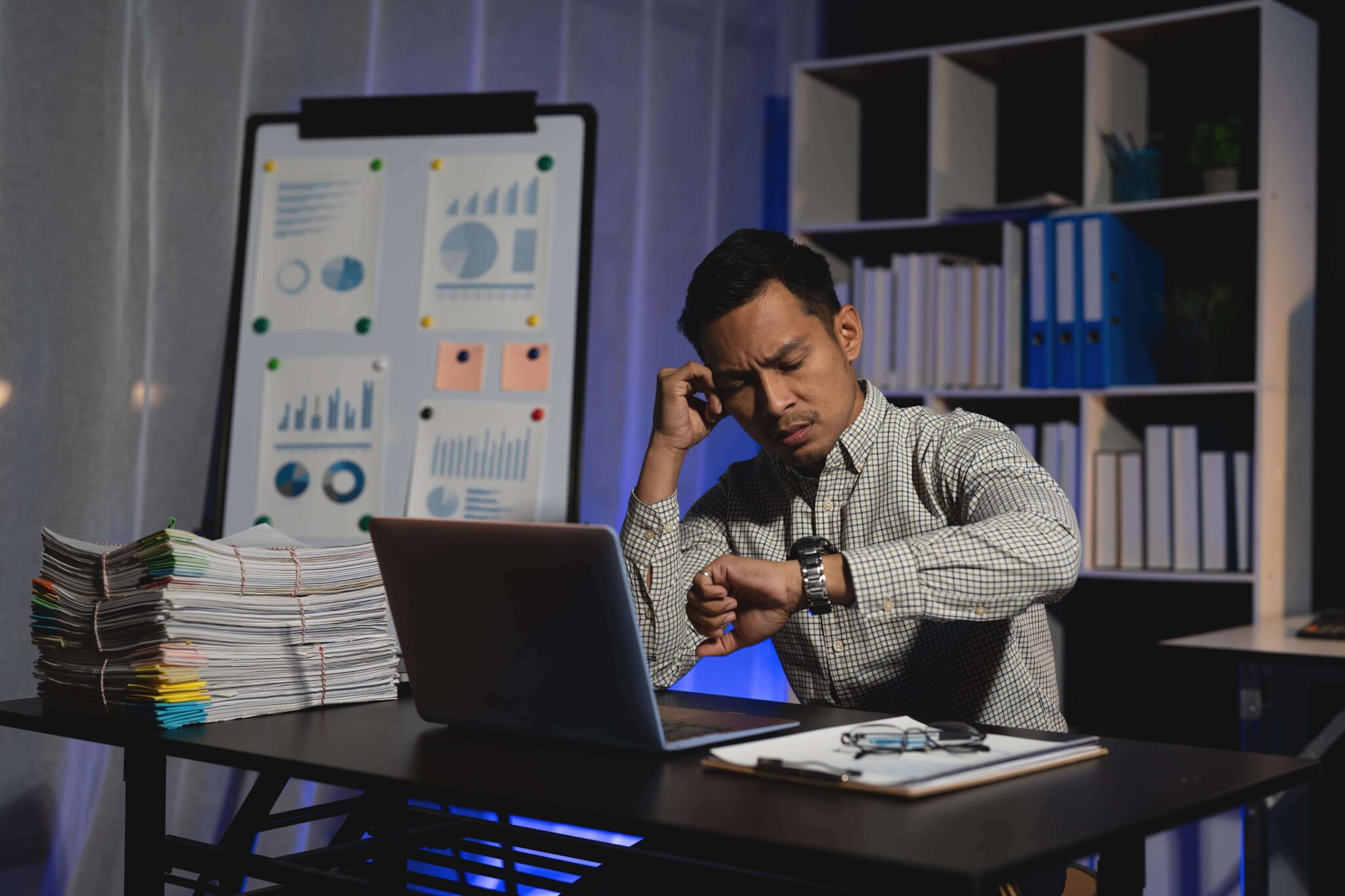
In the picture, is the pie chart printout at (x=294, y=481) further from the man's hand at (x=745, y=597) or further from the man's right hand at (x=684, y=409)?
the man's hand at (x=745, y=597)

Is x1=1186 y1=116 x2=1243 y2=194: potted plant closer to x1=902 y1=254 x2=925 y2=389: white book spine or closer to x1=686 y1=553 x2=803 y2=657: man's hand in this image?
x1=902 y1=254 x2=925 y2=389: white book spine

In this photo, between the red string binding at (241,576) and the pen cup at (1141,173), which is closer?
the red string binding at (241,576)

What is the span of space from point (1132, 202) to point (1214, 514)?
73cm

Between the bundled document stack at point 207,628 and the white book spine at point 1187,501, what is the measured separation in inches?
76.5

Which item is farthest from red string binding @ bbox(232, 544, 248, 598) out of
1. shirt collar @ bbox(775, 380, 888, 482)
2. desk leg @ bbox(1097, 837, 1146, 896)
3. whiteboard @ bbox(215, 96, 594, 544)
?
whiteboard @ bbox(215, 96, 594, 544)

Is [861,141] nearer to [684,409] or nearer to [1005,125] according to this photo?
Result: [1005,125]

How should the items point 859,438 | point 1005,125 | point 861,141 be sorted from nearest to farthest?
point 859,438 → point 1005,125 → point 861,141

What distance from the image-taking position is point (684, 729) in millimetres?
1196

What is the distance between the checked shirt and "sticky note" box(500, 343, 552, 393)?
71 centimetres

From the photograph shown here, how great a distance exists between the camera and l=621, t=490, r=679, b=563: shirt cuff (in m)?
1.66

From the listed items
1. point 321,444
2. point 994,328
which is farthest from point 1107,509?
point 321,444

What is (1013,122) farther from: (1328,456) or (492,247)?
(492,247)

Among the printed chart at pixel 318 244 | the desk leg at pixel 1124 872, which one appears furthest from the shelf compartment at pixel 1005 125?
the desk leg at pixel 1124 872

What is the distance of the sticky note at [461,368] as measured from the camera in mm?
2426
